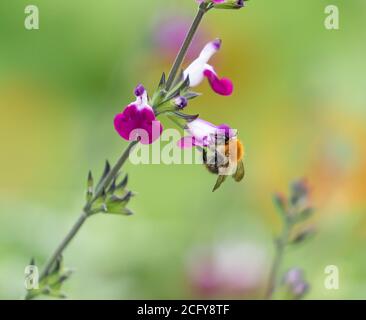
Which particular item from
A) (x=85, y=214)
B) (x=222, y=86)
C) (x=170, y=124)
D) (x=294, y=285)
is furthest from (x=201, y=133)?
(x=170, y=124)

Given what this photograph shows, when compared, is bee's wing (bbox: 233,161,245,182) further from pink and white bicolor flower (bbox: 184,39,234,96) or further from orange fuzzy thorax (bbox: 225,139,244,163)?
pink and white bicolor flower (bbox: 184,39,234,96)

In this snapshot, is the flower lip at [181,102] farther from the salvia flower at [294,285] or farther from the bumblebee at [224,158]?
the salvia flower at [294,285]

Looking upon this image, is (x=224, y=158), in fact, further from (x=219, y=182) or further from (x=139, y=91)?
(x=139, y=91)

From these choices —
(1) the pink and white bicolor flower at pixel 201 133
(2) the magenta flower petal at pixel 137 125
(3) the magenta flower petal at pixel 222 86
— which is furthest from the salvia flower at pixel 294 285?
(2) the magenta flower petal at pixel 137 125

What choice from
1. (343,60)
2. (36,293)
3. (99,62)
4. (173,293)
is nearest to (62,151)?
(99,62)

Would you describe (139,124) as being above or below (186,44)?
below

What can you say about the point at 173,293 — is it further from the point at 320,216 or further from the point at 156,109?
the point at 156,109

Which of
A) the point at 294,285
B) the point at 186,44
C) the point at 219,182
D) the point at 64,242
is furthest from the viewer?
the point at 294,285

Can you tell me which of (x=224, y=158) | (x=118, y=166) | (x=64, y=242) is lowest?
(x=64, y=242)
